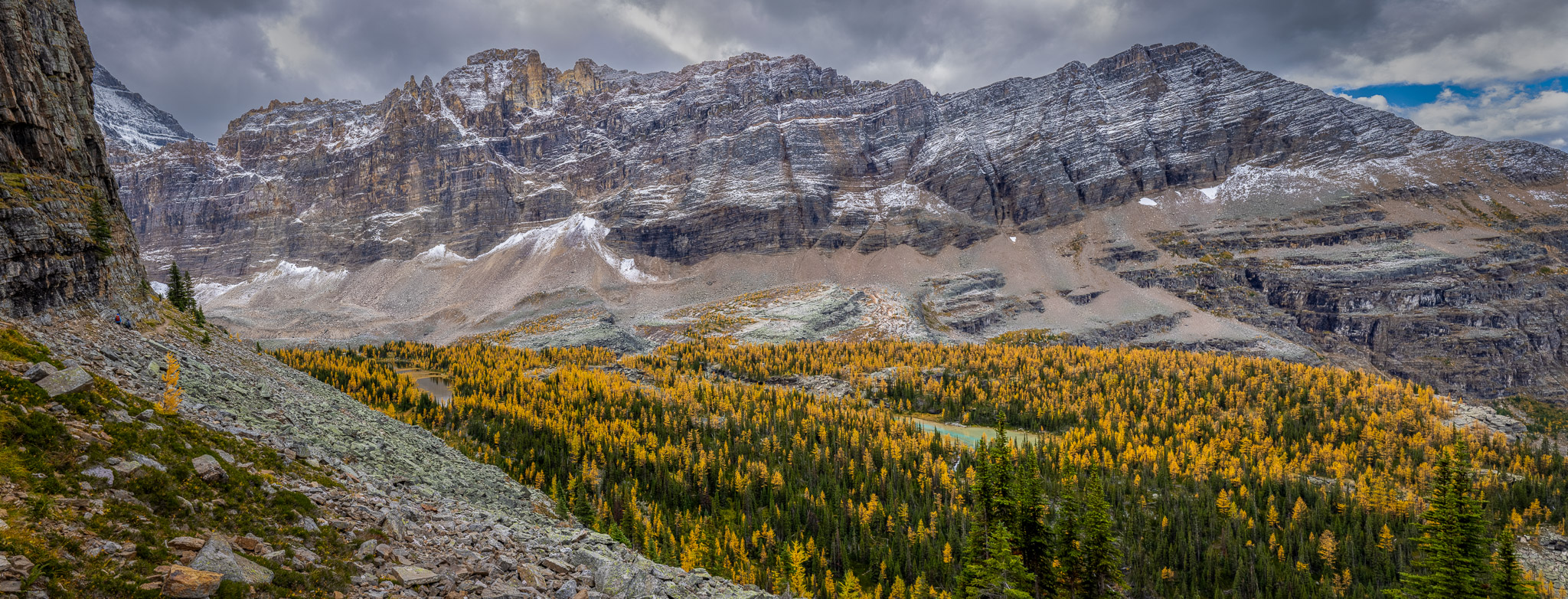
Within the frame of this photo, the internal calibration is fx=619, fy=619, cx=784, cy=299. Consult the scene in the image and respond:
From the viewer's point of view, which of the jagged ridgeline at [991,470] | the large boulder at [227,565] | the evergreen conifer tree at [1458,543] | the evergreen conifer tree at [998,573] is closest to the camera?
the large boulder at [227,565]

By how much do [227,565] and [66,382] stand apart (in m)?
7.90

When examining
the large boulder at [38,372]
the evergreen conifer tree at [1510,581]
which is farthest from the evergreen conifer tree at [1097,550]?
the large boulder at [38,372]

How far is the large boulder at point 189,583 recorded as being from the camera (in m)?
8.66

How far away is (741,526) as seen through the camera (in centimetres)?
6116

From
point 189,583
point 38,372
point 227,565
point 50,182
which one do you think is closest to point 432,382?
point 50,182

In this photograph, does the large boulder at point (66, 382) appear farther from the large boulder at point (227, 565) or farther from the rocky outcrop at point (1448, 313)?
the rocky outcrop at point (1448, 313)

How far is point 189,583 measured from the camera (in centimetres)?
870

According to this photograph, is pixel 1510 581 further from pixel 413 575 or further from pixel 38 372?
pixel 38 372

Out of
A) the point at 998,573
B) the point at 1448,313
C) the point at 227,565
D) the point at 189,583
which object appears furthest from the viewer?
the point at 1448,313

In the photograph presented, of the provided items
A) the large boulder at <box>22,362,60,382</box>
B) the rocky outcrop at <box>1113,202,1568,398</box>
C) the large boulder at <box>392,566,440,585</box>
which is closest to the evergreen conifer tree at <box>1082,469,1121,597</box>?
the large boulder at <box>392,566,440,585</box>

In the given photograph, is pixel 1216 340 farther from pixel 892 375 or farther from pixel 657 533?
pixel 657 533

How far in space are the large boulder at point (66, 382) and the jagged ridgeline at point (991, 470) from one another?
1842 centimetres

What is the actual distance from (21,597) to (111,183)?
45.3m

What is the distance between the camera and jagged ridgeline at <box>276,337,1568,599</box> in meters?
49.7
